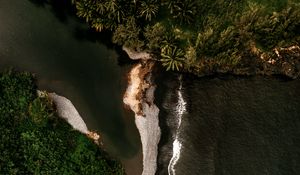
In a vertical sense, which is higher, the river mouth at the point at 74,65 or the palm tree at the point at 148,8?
the palm tree at the point at 148,8

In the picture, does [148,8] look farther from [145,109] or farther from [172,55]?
[145,109]

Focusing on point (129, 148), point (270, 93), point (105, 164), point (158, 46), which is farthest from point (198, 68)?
point (105, 164)

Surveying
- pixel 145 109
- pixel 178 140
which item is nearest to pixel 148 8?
pixel 145 109

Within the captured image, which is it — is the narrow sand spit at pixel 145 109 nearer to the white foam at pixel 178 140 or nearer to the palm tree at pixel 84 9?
the white foam at pixel 178 140

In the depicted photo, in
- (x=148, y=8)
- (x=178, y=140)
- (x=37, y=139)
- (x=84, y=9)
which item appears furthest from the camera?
(x=178, y=140)

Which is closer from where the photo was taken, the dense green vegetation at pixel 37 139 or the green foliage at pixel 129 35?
the dense green vegetation at pixel 37 139

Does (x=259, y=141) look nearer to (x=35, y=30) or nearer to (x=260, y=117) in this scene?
(x=260, y=117)

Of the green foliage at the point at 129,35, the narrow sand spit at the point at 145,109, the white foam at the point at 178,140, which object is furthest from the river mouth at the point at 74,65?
the white foam at the point at 178,140
